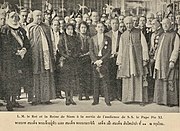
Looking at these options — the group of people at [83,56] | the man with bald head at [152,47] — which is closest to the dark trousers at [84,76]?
the group of people at [83,56]

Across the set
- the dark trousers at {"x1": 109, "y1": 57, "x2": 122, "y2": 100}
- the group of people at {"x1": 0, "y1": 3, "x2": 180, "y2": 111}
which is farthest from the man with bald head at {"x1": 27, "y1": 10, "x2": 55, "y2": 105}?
the dark trousers at {"x1": 109, "y1": 57, "x2": 122, "y2": 100}

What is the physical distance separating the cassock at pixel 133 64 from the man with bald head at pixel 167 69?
0.08ft

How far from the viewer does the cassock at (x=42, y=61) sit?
62cm

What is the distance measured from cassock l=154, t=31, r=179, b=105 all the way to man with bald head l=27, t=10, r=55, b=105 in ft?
0.69

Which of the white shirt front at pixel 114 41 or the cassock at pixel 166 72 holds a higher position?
the white shirt front at pixel 114 41

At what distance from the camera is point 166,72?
2.02 ft

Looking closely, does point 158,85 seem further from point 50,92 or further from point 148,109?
point 50,92

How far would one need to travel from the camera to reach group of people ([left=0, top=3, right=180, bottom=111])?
62cm

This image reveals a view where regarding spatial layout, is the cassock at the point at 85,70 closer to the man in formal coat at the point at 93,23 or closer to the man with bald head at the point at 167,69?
the man in formal coat at the point at 93,23

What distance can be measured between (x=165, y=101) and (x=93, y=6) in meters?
0.24

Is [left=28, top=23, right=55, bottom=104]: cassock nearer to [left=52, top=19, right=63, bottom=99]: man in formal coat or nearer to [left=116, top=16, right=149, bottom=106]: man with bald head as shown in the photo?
[left=52, top=19, right=63, bottom=99]: man in formal coat

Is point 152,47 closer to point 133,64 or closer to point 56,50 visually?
point 133,64

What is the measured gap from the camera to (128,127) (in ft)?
1.99

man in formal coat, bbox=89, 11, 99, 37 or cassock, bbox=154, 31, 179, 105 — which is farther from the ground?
man in formal coat, bbox=89, 11, 99, 37
